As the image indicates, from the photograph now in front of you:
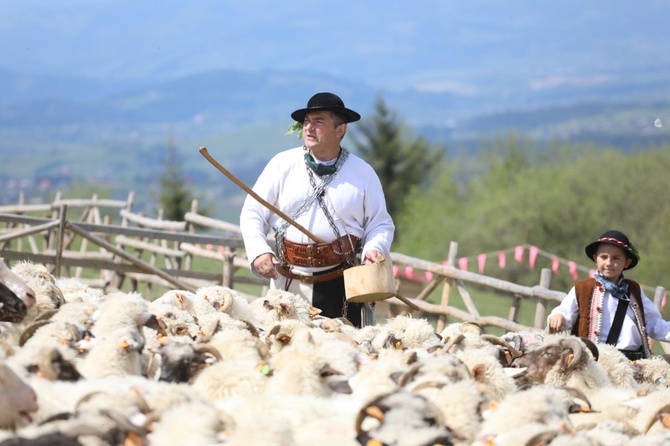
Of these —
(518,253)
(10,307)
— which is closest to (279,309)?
(10,307)

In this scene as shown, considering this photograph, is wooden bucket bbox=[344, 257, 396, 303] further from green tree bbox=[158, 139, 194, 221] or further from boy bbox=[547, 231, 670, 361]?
green tree bbox=[158, 139, 194, 221]

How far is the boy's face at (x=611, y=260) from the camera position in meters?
7.10

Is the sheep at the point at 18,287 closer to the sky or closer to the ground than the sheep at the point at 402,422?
closer to the sky

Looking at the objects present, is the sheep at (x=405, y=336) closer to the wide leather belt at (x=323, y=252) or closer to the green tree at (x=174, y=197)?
the wide leather belt at (x=323, y=252)

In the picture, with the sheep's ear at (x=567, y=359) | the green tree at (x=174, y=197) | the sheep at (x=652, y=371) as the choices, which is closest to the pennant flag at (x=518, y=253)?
the sheep at (x=652, y=371)

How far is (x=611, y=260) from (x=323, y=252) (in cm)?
217

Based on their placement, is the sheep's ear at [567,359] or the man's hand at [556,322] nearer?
the sheep's ear at [567,359]

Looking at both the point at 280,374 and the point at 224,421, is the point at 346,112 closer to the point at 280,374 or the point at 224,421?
the point at 280,374

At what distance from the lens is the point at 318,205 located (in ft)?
25.1

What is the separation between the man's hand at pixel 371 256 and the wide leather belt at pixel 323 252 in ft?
0.75

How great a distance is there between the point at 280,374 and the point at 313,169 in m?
3.21

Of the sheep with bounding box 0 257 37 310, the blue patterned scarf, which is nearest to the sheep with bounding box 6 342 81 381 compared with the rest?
the sheep with bounding box 0 257 37 310

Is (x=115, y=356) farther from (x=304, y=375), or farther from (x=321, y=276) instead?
(x=321, y=276)

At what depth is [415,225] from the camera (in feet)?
205
